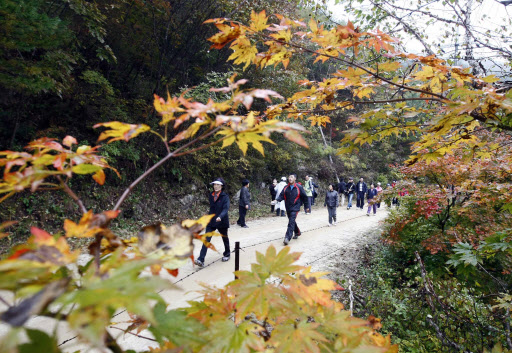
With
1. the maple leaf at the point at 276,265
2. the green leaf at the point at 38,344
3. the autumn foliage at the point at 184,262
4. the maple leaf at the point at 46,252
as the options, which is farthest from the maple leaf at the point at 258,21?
the green leaf at the point at 38,344

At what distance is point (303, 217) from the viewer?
448 inches

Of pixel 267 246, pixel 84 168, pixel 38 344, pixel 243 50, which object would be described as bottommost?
pixel 267 246

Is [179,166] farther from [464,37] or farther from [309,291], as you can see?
[309,291]

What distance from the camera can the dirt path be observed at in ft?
12.6

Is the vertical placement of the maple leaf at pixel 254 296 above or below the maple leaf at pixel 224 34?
below

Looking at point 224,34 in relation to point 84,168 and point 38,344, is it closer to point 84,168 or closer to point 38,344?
point 84,168

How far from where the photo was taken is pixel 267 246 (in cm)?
722

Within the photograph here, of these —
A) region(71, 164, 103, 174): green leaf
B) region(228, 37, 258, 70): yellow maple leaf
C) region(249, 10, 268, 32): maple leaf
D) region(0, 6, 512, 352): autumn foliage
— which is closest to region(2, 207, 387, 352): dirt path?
region(0, 6, 512, 352): autumn foliage

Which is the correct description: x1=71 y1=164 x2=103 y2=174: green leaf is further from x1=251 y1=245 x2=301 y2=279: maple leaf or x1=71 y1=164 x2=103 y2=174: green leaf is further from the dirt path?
the dirt path

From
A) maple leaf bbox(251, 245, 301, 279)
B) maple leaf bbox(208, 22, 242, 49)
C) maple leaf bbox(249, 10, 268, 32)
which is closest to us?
maple leaf bbox(251, 245, 301, 279)

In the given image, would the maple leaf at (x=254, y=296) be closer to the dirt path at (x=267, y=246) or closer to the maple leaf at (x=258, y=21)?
the maple leaf at (x=258, y=21)

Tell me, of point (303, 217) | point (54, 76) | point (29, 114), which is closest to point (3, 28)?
point (54, 76)

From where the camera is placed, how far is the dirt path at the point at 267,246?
385 centimetres

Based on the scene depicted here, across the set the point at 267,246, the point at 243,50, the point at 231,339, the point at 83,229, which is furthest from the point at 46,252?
the point at 267,246
